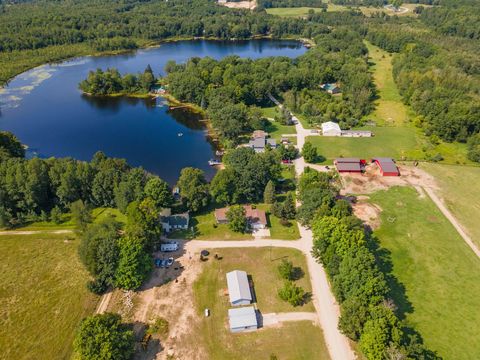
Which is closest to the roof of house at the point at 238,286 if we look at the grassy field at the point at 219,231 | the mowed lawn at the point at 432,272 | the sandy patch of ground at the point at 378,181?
the grassy field at the point at 219,231

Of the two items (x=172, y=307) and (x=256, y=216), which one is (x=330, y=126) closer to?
(x=256, y=216)

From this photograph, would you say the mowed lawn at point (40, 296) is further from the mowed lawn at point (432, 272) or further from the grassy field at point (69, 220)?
the mowed lawn at point (432, 272)

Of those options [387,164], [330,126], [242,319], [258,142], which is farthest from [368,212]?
[330,126]

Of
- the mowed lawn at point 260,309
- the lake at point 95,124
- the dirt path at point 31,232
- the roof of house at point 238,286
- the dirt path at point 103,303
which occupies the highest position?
the roof of house at point 238,286

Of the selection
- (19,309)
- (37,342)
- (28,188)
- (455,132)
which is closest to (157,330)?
(37,342)

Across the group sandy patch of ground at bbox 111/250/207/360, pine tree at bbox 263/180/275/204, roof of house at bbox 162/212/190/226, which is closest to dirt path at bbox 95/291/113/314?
sandy patch of ground at bbox 111/250/207/360

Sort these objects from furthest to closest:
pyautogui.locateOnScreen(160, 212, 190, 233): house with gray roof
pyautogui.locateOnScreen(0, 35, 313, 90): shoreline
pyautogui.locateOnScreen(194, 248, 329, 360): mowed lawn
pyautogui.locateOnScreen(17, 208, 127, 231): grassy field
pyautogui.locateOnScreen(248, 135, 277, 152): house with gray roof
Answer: pyautogui.locateOnScreen(0, 35, 313, 90): shoreline
pyautogui.locateOnScreen(248, 135, 277, 152): house with gray roof
pyautogui.locateOnScreen(17, 208, 127, 231): grassy field
pyautogui.locateOnScreen(160, 212, 190, 233): house with gray roof
pyautogui.locateOnScreen(194, 248, 329, 360): mowed lawn

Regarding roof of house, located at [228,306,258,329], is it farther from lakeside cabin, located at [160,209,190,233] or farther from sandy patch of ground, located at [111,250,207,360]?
lakeside cabin, located at [160,209,190,233]
